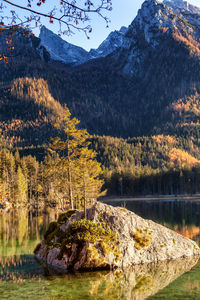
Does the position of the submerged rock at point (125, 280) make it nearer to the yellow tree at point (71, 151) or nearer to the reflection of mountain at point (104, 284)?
the reflection of mountain at point (104, 284)

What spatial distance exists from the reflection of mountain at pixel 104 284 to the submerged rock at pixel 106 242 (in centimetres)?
123

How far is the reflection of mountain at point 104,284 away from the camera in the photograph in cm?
1631

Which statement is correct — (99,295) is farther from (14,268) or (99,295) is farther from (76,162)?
(76,162)

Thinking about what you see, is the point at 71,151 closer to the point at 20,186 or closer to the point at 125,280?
the point at 125,280

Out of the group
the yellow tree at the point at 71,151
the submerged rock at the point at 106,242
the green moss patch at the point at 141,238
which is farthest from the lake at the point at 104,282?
the yellow tree at the point at 71,151

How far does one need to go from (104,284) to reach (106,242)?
4277mm

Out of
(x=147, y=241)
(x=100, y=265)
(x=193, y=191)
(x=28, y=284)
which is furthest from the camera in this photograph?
(x=193, y=191)

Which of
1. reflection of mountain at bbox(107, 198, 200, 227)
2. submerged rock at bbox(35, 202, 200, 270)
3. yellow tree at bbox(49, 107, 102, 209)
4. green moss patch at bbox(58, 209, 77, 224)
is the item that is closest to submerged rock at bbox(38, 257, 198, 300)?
submerged rock at bbox(35, 202, 200, 270)

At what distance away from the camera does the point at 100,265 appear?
2162 cm

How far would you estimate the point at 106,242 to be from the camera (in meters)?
22.2

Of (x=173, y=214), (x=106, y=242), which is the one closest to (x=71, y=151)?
(x=106, y=242)

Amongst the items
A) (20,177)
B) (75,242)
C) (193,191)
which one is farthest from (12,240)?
(193,191)

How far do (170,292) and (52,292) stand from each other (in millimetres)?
6054

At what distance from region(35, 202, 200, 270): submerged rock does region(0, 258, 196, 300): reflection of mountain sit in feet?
4.03
